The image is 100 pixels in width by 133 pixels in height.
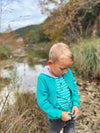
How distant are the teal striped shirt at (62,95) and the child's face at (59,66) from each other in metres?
0.07

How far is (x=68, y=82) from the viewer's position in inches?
44.9

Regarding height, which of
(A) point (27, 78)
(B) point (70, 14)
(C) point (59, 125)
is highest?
(B) point (70, 14)

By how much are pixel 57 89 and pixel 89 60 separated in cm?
283

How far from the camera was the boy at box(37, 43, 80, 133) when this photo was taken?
0.99m

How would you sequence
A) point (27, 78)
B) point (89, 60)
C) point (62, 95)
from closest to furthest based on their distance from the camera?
point (62, 95) → point (89, 60) → point (27, 78)

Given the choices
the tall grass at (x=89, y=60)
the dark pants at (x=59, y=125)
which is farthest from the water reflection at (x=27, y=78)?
the tall grass at (x=89, y=60)

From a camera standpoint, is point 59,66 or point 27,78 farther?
point 27,78

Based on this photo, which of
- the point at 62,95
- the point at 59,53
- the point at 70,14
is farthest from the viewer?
the point at 70,14

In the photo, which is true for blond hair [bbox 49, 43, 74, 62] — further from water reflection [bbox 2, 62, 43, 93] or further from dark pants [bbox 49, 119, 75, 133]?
water reflection [bbox 2, 62, 43, 93]

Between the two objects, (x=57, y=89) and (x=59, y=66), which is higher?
(x=59, y=66)

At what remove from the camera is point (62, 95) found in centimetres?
109

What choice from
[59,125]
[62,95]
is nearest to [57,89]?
[62,95]

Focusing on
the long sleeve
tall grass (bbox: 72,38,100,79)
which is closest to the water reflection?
the long sleeve

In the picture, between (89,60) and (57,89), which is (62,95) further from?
(89,60)
